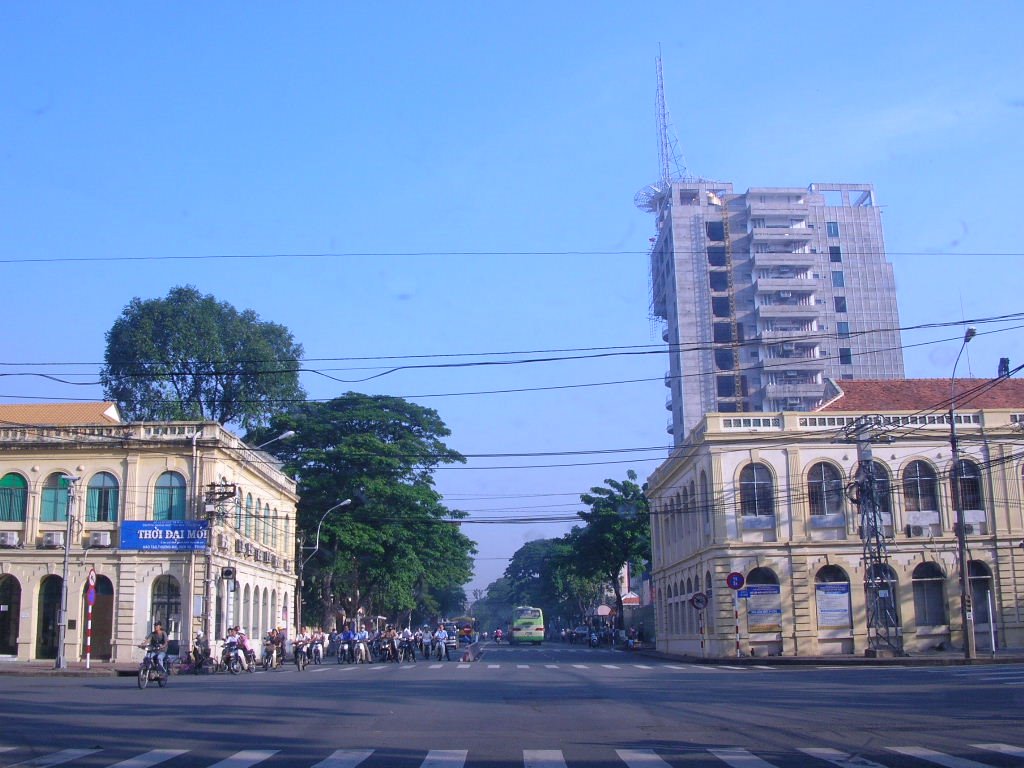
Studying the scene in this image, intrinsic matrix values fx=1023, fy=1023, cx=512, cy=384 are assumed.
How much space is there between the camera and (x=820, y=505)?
144ft

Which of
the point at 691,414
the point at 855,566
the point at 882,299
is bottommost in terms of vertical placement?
the point at 855,566

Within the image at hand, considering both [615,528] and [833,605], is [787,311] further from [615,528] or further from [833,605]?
[833,605]

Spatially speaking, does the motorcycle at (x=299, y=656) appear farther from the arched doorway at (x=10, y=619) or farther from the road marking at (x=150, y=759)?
the road marking at (x=150, y=759)

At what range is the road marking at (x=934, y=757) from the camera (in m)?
10.3

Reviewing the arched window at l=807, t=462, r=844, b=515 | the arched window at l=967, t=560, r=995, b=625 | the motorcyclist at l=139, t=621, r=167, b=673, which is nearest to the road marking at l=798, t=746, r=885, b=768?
the motorcyclist at l=139, t=621, r=167, b=673

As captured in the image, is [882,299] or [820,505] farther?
[882,299]

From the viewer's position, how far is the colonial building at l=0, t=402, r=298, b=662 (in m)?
39.5

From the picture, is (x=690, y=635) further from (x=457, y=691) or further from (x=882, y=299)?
(x=882, y=299)

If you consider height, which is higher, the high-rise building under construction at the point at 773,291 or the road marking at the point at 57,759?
the high-rise building under construction at the point at 773,291

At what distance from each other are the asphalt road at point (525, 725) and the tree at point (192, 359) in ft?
116

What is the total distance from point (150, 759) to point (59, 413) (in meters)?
39.1

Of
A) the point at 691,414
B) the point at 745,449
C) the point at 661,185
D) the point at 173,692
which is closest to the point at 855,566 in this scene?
the point at 745,449

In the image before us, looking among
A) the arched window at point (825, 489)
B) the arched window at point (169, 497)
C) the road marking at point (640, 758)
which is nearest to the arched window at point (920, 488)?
the arched window at point (825, 489)

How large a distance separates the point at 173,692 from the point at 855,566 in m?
30.7
